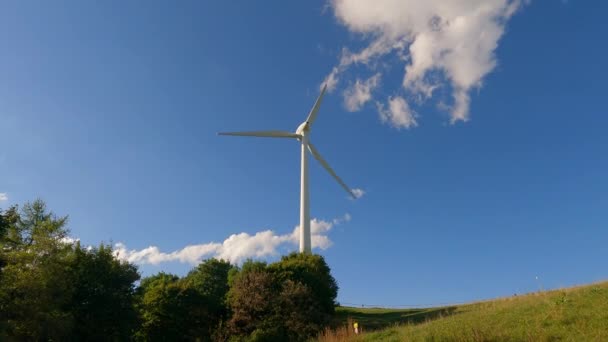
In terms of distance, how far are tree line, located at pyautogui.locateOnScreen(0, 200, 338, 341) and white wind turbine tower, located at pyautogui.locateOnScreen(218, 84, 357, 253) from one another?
16091mm

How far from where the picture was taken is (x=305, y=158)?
6531 centimetres

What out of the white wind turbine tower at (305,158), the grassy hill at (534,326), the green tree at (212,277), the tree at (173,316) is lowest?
the grassy hill at (534,326)

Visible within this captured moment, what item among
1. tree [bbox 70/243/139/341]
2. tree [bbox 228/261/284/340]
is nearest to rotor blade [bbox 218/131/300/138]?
tree [bbox 228/261/284/340]

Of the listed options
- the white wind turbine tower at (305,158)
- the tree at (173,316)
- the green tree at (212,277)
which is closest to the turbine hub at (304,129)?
the white wind turbine tower at (305,158)

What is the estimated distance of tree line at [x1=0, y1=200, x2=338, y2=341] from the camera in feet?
105

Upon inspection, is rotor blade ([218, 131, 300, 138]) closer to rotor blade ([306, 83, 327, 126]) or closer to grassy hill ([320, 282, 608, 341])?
rotor blade ([306, 83, 327, 126])

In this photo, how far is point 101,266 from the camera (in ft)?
126

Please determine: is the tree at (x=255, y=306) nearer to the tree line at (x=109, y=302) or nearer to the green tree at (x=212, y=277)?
the tree line at (x=109, y=302)

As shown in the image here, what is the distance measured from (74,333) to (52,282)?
14.7 ft

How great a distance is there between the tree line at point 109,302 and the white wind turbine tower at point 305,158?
1609 cm

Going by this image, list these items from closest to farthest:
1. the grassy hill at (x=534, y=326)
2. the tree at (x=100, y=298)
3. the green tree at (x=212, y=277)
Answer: the grassy hill at (x=534, y=326) < the tree at (x=100, y=298) < the green tree at (x=212, y=277)

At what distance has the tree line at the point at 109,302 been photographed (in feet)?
105

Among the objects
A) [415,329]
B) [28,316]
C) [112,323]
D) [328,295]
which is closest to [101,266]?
[112,323]

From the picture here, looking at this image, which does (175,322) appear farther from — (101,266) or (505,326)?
(505,326)
